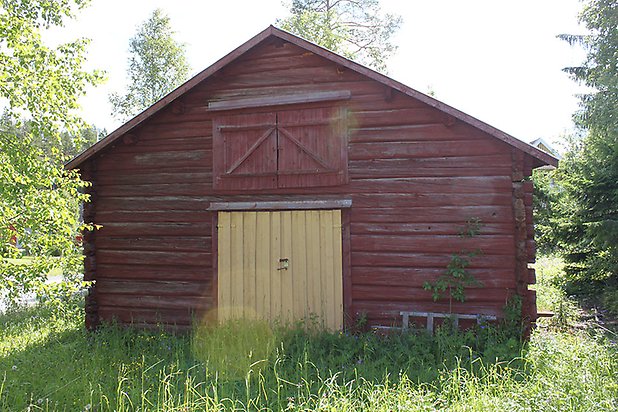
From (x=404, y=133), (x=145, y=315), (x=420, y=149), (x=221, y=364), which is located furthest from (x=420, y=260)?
(x=145, y=315)

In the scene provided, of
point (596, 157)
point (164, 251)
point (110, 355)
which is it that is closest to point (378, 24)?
point (596, 157)

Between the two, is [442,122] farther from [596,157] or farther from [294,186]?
[596,157]

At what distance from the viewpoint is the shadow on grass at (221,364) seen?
5484 mm

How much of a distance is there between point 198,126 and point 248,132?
1.02 m

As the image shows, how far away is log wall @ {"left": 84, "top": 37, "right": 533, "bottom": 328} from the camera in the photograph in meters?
7.56

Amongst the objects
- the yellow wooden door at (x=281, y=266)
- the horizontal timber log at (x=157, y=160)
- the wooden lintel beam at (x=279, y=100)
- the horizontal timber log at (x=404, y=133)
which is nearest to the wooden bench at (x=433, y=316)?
the yellow wooden door at (x=281, y=266)

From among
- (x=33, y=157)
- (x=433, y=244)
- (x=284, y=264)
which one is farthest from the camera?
(x=284, y=264)

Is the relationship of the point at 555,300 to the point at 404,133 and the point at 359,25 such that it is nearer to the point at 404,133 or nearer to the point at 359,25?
the point at 404,133

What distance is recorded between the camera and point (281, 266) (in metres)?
8.29

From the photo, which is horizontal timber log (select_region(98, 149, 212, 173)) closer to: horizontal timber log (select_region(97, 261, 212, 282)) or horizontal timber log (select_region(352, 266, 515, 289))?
horizontal timber log (select_region(97, 261, 212, 282))

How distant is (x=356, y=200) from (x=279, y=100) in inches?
86.6

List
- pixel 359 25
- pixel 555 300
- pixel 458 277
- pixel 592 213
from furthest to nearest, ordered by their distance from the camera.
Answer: pixel 359 25 → pixel 592 213 → pixel 555 300 → pixel 458 277

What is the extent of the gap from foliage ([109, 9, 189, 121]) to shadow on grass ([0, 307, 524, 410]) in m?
17.6

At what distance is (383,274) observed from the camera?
26.1 feet
